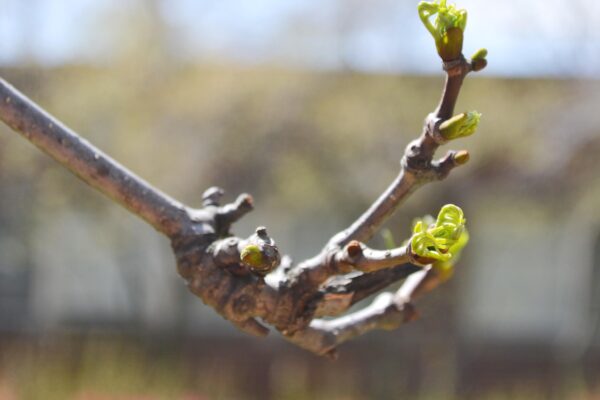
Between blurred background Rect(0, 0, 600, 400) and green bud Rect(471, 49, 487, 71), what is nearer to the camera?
green bud Rect(471, 49, 487, 71)

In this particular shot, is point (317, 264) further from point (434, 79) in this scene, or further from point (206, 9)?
point (206, 9)

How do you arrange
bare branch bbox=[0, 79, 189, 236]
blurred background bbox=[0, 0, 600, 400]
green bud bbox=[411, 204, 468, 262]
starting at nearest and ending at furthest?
green bud bbox=[411, 204, 468, 262] < bare branch bbox=[0, 79, 189, 236] < blurred background bbox=[0, 0, 600, 400]

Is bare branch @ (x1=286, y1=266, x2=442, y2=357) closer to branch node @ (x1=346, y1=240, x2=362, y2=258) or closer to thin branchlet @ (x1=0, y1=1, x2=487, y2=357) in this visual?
thin branchlet @ (x1=0, y1=1, x2=487, y2=357)

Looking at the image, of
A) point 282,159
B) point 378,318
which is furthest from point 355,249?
point 282,159

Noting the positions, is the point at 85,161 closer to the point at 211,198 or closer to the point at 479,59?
the point at 211,198

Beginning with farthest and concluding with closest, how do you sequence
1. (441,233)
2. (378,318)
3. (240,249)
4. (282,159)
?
(282,159)
(378,318)
(240,249)
(441,233)

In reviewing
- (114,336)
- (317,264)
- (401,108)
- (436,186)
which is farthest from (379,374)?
(317,264)

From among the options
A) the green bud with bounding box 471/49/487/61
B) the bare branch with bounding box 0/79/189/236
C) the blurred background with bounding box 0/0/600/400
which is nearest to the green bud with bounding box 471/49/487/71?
the green bud with bounding box 471/49/487/61
